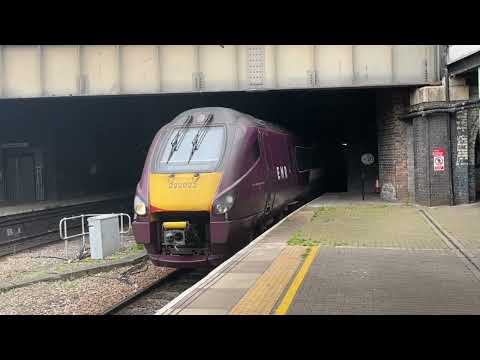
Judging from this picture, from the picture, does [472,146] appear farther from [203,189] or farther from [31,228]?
[31,228]

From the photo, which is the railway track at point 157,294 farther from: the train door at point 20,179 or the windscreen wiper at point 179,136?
the train door at point 20,179

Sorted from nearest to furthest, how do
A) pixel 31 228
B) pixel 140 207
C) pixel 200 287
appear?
pixel 200 287
pixel 140 207
pixel 31 228

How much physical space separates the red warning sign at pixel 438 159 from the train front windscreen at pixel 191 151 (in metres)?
8.34

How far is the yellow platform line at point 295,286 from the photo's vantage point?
5.74 m

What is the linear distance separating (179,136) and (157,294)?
3.25 metres

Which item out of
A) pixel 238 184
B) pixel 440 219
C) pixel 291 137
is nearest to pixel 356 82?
pixel 291 137

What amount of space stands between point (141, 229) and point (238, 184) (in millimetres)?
1975

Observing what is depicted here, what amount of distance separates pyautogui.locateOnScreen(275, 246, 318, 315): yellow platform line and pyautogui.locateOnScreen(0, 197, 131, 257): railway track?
10.4m

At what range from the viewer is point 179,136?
10.6 meters

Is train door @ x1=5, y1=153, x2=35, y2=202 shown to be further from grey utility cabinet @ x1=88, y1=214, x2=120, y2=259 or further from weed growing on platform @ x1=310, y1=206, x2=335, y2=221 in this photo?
weed growing on platform @ x1=310, y1=206, x2=335, y2=221

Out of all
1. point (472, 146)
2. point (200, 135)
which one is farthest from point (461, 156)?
point (200, 135)

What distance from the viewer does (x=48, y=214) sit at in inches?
745

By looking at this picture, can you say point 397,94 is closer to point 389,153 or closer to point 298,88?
point 389,153

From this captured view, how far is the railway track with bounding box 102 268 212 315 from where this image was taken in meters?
8.58
